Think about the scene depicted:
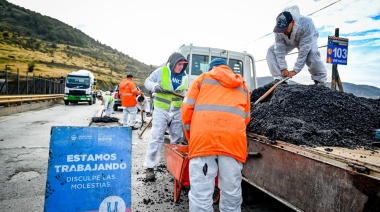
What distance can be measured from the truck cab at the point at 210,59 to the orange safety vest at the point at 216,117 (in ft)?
14.0

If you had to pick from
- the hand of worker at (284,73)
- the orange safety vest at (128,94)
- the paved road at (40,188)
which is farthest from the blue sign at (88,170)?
the orange safety vest at (128,94)

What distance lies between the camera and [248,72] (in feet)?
24.2

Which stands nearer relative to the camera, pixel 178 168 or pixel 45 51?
pixel 178 168

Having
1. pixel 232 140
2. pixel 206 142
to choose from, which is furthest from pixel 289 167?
pixel 206 142

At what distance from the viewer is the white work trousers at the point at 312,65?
4.82 metres

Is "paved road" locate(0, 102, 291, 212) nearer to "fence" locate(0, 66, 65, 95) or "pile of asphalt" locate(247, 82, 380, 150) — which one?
"pile of asphalt" locate(247, 82, 380, 150)

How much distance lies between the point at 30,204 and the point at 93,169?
1487 millimetres

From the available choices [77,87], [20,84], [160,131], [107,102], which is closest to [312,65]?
[160,131]

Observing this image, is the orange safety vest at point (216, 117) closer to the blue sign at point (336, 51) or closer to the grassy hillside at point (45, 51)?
the blue sign at point (336, 51)

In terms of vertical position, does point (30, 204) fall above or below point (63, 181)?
below

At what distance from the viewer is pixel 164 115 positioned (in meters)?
4.25

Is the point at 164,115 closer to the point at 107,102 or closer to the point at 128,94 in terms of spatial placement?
the point at 128,94

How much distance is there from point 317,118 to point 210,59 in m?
4.39

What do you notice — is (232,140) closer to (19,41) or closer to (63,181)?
(63,181)
